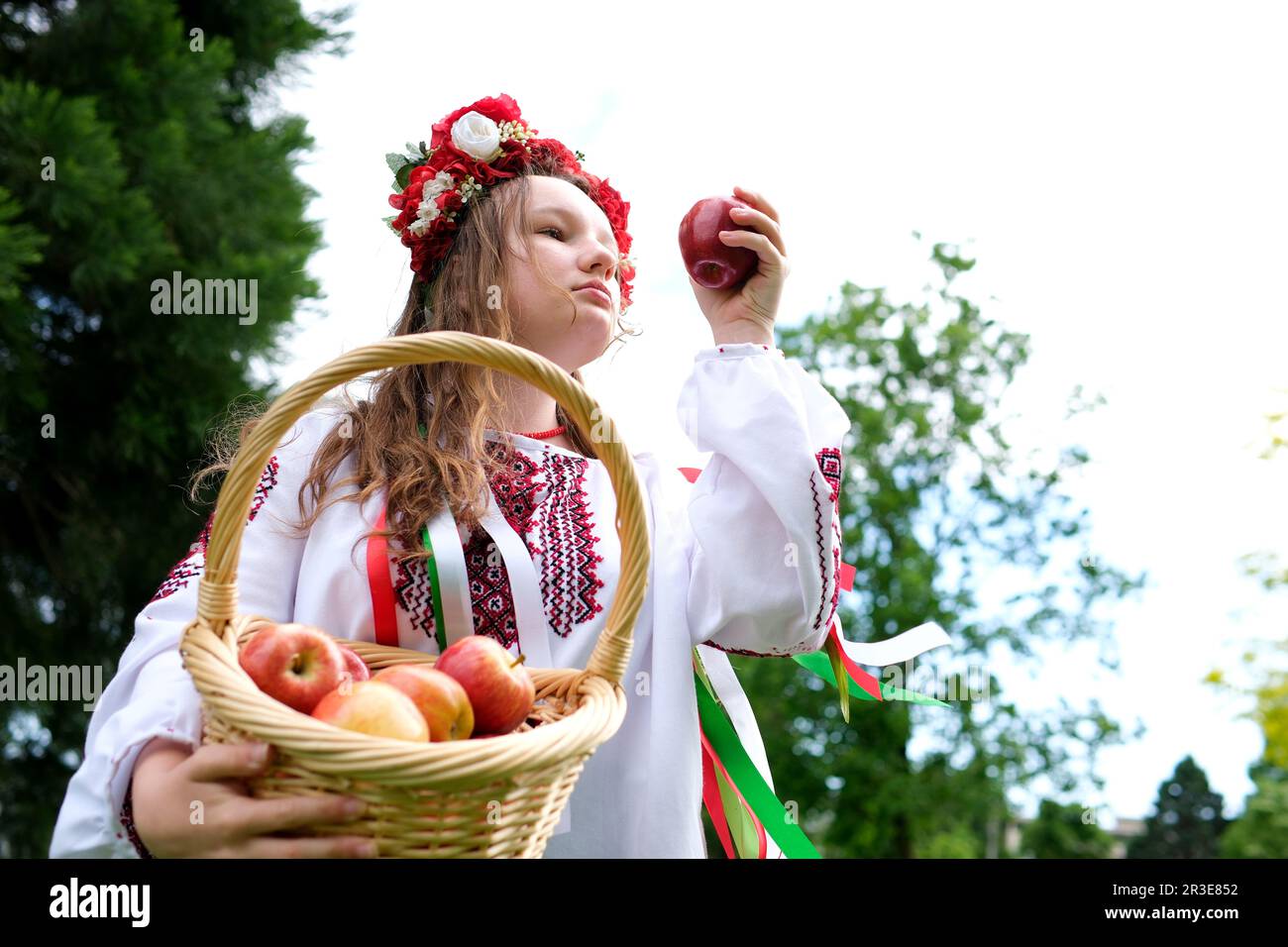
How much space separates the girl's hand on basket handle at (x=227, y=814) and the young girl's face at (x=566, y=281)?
1.14 meters

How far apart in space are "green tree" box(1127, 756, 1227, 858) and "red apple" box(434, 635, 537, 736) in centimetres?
2852

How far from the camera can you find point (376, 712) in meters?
1.38

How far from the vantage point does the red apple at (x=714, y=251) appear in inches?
83.6

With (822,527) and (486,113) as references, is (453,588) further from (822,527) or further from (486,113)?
(486,113)

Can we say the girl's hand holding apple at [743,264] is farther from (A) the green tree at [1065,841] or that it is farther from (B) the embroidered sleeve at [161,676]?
(A) the green tree at [1065,841]

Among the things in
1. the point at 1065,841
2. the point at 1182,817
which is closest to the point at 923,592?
the point at 1065,841

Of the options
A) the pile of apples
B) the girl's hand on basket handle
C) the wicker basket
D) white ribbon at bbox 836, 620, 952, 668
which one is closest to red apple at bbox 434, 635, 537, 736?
the pile of apples

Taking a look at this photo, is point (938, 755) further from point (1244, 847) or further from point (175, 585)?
point (175, 585)

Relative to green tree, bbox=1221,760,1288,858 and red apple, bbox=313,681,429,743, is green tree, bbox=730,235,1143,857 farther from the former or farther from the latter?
red apple, bbox=313,681,429,743

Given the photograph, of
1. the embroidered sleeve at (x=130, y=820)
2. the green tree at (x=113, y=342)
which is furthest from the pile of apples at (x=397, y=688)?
the green tree at (x=113, y=342)

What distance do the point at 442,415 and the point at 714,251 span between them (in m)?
0.66

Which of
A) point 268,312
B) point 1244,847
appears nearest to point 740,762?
point 268,312

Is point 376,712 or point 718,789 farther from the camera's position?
point 718,789

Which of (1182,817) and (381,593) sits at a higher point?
(381,593)
